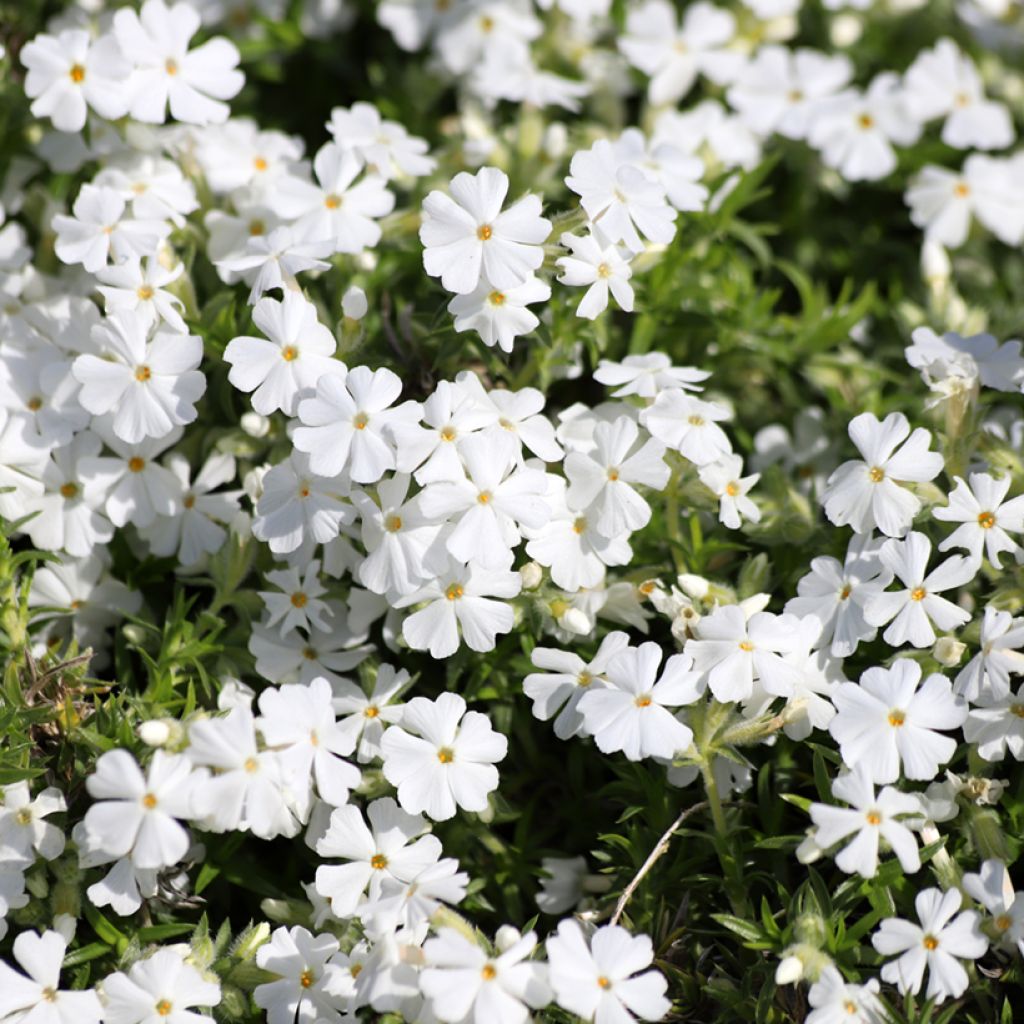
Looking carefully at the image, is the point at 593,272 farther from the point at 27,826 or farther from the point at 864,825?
the point at 27,826

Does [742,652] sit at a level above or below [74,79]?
below

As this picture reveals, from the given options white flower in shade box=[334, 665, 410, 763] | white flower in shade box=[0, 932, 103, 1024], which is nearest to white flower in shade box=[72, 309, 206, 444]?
white flower in shade box=[334, 665, 410, 763]

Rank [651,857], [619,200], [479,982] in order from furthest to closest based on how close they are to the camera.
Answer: [619,200]
[651,857]
[479,982]

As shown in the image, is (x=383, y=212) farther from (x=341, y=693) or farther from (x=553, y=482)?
(x=341, y=693)

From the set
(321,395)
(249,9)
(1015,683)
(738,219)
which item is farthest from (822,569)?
(249,9)

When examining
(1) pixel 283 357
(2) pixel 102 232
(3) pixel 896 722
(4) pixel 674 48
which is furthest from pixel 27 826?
(4) pixel 674 48

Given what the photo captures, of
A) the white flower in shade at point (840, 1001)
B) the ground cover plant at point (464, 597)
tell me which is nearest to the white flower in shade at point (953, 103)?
the ground cover plant at point (464, 597)

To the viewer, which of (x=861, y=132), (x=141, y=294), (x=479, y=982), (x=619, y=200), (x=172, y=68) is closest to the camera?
(x=479, y=982)
